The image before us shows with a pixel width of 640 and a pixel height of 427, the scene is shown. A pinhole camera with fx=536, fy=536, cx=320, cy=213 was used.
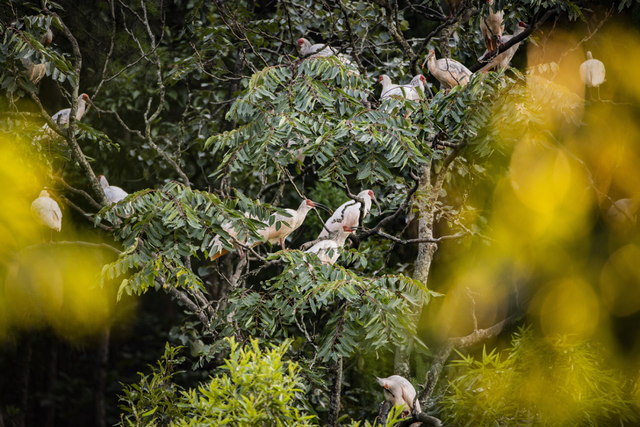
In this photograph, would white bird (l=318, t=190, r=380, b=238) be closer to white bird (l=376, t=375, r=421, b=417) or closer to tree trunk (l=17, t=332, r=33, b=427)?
white bird (l=376, t=375, r=421, b=417)

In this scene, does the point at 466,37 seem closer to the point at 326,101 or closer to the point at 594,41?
the point at 594,41

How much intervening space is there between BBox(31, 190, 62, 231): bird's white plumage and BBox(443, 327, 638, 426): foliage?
9.75 feet

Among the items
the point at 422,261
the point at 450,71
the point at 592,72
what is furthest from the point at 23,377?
the point at 592,72

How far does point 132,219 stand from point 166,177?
8.97ft

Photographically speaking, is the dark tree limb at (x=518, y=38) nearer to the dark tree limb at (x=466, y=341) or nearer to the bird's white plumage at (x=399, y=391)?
the dark tree limb at (x=466, y=341)

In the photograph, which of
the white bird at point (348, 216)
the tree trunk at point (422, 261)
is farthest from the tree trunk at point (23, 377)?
the tree trunk at point (422, 261)

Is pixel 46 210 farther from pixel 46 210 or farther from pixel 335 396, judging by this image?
pixel 335 396

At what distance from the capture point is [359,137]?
2252 mm

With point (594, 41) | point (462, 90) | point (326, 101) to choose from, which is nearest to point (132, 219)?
point (326, 101)

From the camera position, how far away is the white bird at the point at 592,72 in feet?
11.7

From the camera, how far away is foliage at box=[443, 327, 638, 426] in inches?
89.0

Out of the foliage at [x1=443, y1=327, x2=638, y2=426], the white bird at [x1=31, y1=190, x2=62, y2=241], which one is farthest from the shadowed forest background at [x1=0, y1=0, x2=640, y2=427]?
the white bird at [x1=31, y1=190, x2=62, y2=241]

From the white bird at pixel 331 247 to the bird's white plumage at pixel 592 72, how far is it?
6.33 feet

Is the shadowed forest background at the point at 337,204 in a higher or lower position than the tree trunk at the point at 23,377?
higher
